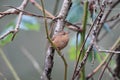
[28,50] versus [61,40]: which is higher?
[61,40]

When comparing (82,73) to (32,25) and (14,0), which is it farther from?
(14,0)

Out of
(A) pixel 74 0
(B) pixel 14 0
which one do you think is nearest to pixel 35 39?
(B) pixel 14 0

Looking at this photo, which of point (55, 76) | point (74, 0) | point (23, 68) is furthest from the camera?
point (23, 68)

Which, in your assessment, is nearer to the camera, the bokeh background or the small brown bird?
the small brown bird

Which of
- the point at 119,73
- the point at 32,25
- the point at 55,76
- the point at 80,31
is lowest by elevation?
the point at 55,76

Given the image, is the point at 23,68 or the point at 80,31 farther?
the point at 23,68

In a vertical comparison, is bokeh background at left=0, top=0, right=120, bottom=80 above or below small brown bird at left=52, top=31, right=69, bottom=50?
below

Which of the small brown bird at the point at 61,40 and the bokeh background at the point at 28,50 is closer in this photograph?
the small brown bird at the point at 61,40

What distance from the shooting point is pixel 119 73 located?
3.62 feet

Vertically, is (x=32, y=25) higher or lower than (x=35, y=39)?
higher

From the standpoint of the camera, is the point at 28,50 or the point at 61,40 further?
the point at 28,50

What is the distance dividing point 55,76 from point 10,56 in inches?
13.8

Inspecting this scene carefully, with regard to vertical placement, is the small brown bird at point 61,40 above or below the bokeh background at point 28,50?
above

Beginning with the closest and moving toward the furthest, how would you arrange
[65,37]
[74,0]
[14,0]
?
[65,37]
[74,0]
[14,0]
